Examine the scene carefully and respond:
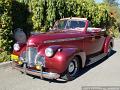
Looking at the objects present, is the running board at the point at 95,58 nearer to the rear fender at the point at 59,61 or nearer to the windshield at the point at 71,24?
the windshield at the point at 71,24

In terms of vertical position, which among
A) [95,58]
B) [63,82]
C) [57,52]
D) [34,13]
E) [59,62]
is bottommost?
[63,82]

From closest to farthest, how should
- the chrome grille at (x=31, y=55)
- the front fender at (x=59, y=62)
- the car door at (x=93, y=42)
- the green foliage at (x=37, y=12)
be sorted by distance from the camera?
the front fender at (x=59, y=62) < the chrome grille at (x=31, y=55) < the car door at (x=93, y=42) < the green foliage at (x=37, y=12)

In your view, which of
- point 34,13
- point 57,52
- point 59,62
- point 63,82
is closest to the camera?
point 59,62

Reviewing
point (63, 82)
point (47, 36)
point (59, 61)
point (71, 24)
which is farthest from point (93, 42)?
point (59, 61)

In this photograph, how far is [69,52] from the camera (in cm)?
712

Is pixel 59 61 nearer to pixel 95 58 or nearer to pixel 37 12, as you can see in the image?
pixel 95 58

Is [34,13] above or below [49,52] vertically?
above

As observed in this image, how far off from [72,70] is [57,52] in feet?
2.82

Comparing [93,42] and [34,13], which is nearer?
[93,42]

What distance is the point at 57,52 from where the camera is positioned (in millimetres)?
6984

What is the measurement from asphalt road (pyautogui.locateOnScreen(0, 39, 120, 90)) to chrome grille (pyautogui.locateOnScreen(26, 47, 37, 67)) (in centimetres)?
51

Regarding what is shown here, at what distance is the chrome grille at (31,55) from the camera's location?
7.22 metres

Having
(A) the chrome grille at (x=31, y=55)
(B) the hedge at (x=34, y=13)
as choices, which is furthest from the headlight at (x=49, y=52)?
(B) the hedge at (x=34, y=13)

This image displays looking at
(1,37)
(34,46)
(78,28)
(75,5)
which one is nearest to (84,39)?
(78,28)
